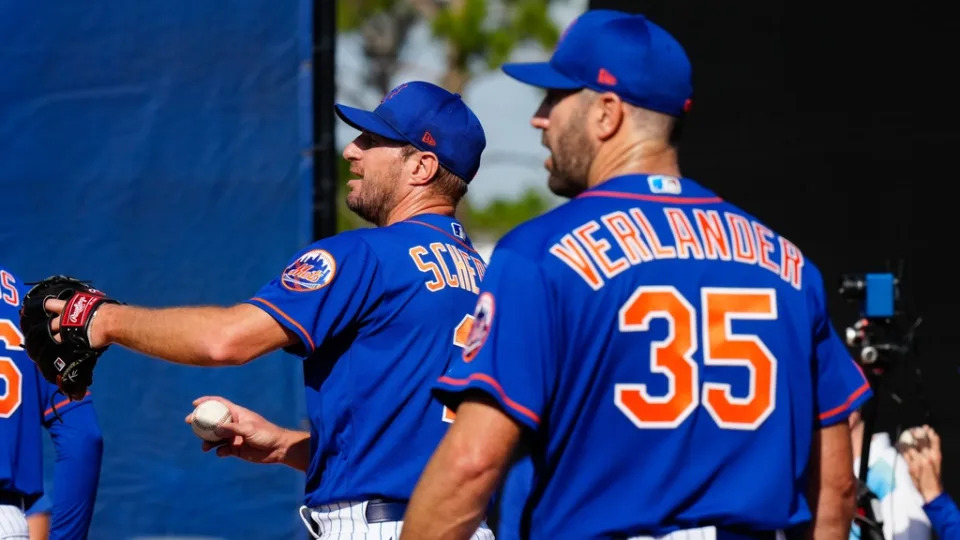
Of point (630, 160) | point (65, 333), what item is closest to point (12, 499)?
point (65, 333)

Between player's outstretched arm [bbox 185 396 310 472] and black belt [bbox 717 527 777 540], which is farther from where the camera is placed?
player's outstretched arm [bbox 185 396 310 472]

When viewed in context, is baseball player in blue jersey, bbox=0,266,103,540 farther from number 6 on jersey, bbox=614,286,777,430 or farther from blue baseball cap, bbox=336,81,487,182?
number 6 on jersey, bbox=614,286,777,430

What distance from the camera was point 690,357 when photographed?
2.21 meters

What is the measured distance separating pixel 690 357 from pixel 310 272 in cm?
112

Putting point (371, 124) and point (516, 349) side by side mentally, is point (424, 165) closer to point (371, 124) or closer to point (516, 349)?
→ point (371, 124)

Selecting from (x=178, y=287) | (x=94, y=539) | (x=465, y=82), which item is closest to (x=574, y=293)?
(x=178, y=287)

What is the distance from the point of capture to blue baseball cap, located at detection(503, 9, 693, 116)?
232 cm

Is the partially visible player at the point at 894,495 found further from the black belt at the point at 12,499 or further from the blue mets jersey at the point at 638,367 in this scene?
the black belt at the point at 12,499

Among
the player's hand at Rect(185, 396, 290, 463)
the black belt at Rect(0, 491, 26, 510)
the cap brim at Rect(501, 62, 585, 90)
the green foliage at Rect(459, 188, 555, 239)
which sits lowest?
the green foliage at Rect(459, 188, 555, 239)

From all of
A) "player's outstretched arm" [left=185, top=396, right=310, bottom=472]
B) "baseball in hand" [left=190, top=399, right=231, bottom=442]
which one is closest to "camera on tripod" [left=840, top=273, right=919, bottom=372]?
"player's outstretched arm" [left=185, top=396, right=310, bottom=472]

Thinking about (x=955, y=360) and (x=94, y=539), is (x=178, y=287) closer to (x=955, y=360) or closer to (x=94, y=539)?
(x=94, y=539)

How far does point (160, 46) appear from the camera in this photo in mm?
5578

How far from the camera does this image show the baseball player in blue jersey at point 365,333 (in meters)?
2.97

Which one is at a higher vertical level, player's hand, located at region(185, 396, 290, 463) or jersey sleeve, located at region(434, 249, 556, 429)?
jersey sleeve, located at region(434, 249, 556, 429)
